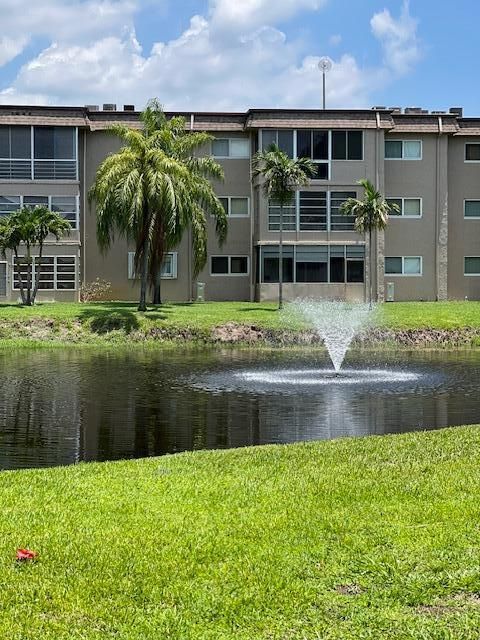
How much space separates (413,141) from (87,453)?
40.0m

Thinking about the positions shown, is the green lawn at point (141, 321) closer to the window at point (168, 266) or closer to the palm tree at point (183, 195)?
the palm tree at point (183, 195)

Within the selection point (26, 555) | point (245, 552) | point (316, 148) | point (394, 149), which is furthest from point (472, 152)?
point (26, 555)

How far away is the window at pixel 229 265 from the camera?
48.8 meters

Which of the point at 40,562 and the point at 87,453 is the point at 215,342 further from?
the point at 40,562

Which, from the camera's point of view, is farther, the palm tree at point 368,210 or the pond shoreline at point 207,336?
the palm tree at point 368,210

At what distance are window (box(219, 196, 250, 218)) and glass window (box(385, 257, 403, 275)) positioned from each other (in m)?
8.26

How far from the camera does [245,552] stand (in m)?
6.83

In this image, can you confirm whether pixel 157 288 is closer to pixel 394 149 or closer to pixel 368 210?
pixel 368 210

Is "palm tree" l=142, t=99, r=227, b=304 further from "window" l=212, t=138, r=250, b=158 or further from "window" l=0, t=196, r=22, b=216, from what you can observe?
"window" l=0, t=196, r=22, b=216

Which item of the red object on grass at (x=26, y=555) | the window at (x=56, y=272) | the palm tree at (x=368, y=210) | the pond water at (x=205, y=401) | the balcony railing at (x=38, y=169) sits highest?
the balcony railing at (x=38, y=169)

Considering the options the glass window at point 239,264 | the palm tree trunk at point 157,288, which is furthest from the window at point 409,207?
the palm tree trunk at point 157,288

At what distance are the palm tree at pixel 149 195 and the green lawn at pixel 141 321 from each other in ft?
7.84

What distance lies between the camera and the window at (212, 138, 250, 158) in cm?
4809

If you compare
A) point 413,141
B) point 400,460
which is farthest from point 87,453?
point 413,141
